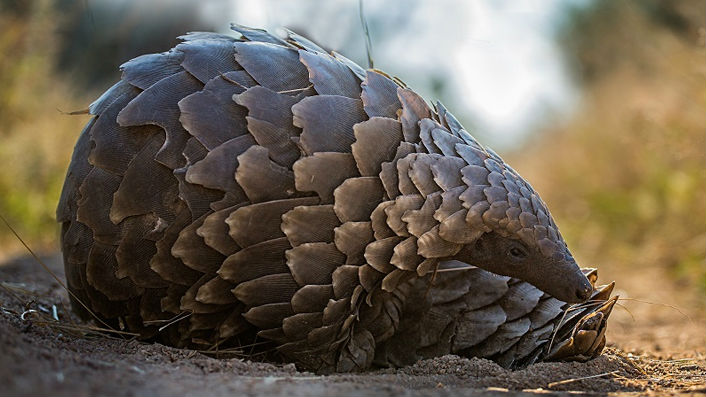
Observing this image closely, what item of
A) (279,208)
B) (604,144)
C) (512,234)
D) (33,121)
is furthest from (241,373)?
(604,144)

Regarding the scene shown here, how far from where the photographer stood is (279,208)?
9.66ft

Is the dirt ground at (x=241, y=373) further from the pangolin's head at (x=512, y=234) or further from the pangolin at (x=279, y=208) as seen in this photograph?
the pangolin's head at (x=512, y=234)

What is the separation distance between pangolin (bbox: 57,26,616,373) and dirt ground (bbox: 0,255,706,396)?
0.21m

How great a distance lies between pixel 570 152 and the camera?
11945mm

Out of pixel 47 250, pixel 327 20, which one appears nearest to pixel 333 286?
pixel 327 20

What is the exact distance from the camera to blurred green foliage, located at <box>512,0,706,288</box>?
7219 millimetres

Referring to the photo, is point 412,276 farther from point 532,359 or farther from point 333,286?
point 532,359

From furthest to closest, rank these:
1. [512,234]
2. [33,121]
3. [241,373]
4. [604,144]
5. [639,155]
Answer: [604,144]
[639,155]
[33,121]
[512,234]
[241,373]

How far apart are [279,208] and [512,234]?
38.3 inches

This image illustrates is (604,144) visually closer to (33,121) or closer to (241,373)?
(33,121)

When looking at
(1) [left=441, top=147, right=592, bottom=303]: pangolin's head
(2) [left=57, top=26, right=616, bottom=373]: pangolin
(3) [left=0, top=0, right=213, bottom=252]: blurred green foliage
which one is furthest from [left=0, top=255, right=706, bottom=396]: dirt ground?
(3) [left=0, top=0, right=213, bottom=252]: blurred green foliage

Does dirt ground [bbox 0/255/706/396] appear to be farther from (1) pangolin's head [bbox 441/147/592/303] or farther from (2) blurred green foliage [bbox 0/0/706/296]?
(2) blurred green foliage [bbox 0/0/706/296]

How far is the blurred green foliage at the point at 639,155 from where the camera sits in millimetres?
7219

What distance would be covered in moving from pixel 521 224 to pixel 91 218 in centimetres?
178
